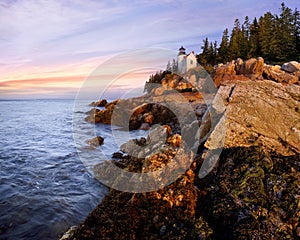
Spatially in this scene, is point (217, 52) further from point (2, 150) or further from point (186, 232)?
point (186, 232)

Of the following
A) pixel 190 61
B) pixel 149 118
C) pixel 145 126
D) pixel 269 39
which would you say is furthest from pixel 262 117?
pixel 269 39

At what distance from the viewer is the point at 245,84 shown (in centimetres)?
824

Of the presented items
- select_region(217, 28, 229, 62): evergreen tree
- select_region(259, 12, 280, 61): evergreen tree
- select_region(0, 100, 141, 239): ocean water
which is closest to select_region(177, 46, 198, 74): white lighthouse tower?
select_region(217, 28, 229, 62): evergreen tree

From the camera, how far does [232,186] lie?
5605mm

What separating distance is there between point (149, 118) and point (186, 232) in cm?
2597

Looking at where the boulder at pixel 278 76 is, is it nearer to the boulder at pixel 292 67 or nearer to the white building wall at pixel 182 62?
the boulder at pixel 292 67

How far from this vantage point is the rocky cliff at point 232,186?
15.2 feet

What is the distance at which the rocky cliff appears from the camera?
4.64 meters

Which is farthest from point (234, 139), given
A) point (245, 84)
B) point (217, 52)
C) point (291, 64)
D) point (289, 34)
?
point (217, 52)

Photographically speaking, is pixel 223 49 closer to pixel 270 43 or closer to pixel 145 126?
pixel 270 43

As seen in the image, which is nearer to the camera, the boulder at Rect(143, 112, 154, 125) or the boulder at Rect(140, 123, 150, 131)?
the boulder at Rect(140, 123, 150, 131)

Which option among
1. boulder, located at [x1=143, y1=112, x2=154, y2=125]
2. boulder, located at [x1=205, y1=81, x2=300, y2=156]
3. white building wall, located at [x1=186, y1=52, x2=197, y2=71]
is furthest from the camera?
white building wall, located at [x1=186, y1=52, x2=197, y2=71]

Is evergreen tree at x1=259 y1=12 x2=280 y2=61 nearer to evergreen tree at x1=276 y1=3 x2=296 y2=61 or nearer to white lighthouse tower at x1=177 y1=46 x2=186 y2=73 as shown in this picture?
evergreen tree at x1=276 y1=3 x2=296 y2=61

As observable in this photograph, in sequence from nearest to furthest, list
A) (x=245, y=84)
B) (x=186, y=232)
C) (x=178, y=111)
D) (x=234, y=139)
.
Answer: (x=186, y=232), (x=234, y=139), (x=245, y=84), (x=178, y=111)
